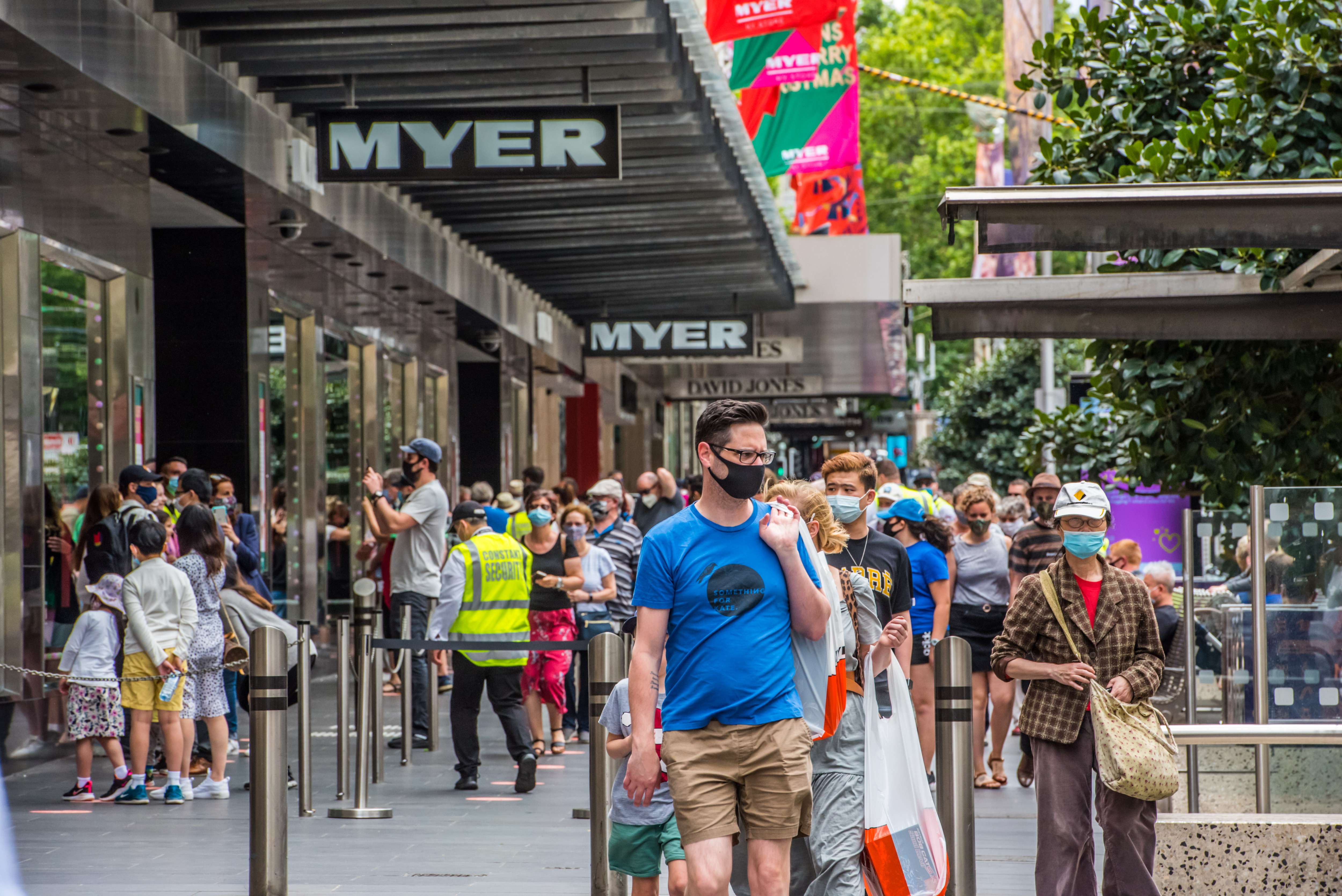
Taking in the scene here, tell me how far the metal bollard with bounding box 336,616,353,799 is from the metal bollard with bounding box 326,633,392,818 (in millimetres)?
80

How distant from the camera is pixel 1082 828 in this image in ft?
20.4

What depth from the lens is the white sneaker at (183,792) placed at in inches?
376

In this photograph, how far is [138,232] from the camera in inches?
471

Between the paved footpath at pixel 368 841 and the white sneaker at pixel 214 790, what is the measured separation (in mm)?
96

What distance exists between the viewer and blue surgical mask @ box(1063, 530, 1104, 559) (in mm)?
6281

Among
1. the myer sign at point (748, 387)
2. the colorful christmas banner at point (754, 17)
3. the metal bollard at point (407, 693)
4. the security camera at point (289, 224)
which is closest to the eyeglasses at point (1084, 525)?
the metal bollard at point (407, 693)

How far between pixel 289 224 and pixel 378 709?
188 inches

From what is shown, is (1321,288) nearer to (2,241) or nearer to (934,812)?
(934,812)

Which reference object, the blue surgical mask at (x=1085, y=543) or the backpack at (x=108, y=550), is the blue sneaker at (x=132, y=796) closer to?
the backpack at (x=108, y=550)

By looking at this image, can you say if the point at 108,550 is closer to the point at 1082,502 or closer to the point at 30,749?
the point at 30,749

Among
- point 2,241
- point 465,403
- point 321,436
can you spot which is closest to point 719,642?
point 2,241

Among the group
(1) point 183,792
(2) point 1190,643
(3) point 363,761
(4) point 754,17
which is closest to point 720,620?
(2) point 1190,643

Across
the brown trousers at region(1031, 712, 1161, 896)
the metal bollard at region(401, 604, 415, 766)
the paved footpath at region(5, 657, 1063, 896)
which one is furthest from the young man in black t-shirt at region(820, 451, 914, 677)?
the metal bollard at region(401, 604, 415, 766)

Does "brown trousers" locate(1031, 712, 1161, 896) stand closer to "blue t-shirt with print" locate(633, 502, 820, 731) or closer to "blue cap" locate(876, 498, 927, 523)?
"blue t-shirt with print" locate(633, 502, 820, 731)
